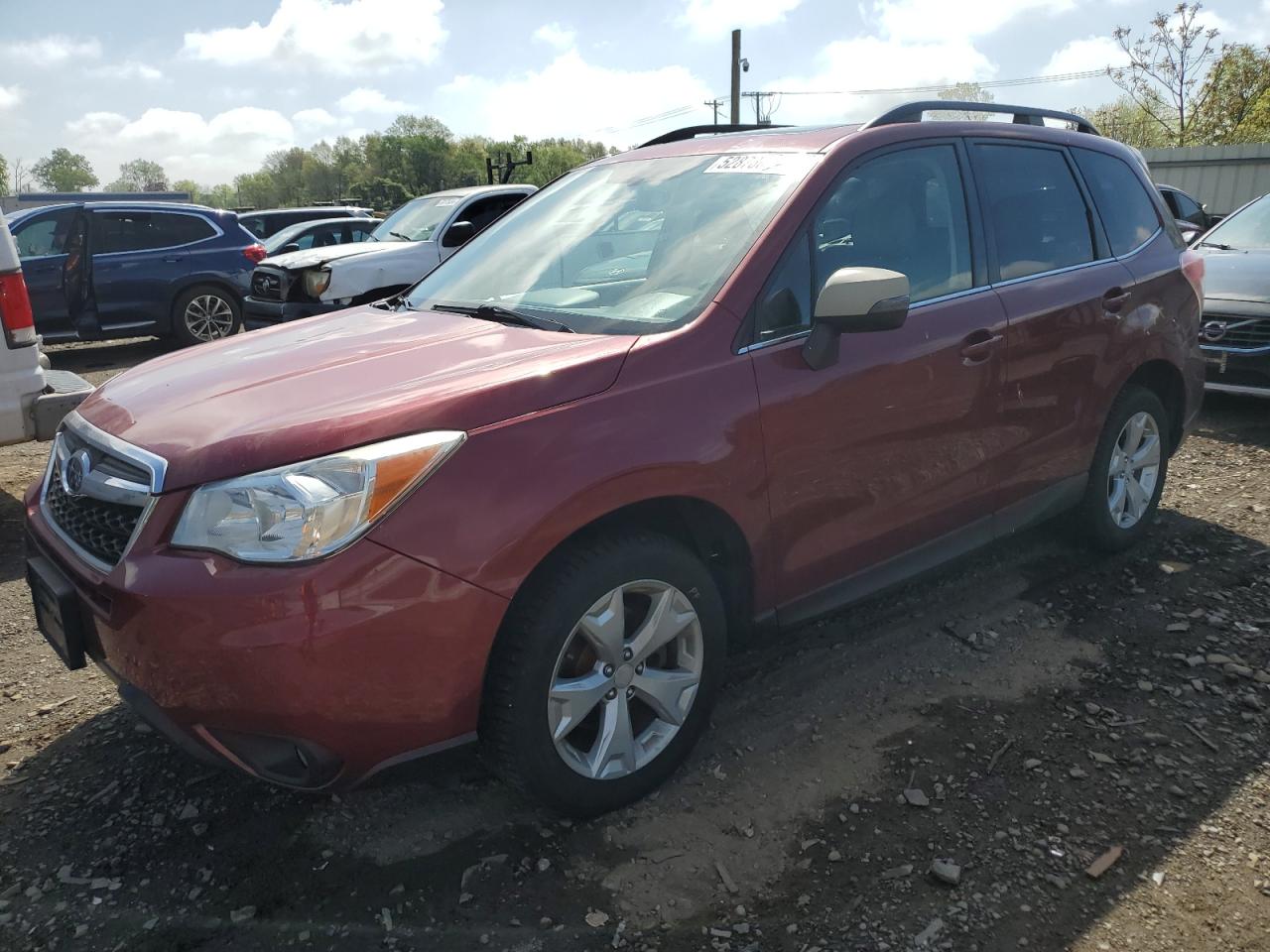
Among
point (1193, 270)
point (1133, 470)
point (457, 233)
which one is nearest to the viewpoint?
point (1133, 470)

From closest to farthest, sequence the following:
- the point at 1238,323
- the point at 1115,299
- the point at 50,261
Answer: the point at 1115,299, the point at 1238,323, the point at 50,261

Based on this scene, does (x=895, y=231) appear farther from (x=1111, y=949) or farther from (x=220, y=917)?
(x=220, y=917)

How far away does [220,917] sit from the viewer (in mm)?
2316

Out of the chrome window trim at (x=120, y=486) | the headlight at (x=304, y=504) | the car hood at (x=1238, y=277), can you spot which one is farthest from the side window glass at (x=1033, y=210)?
the car hood at (x=1238, y=277)

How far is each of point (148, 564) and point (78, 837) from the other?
3.30ft

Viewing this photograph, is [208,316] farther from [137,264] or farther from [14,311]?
[14,311]

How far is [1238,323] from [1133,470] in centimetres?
302

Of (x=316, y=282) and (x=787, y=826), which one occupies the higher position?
(x=316, y=282)

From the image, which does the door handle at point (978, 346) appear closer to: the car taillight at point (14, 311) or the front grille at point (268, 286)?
the car taillight at point (14, 311)

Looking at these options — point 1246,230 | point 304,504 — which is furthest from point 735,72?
point 304,504

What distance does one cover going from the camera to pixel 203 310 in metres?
11.2

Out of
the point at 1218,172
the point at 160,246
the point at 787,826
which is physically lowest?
the point at 787,826

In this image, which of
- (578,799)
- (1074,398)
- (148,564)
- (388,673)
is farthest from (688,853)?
(1074,398)

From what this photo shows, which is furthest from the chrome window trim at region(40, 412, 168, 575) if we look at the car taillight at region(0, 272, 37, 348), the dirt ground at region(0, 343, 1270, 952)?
the car taillight at region(0, 272, 37, 348)
